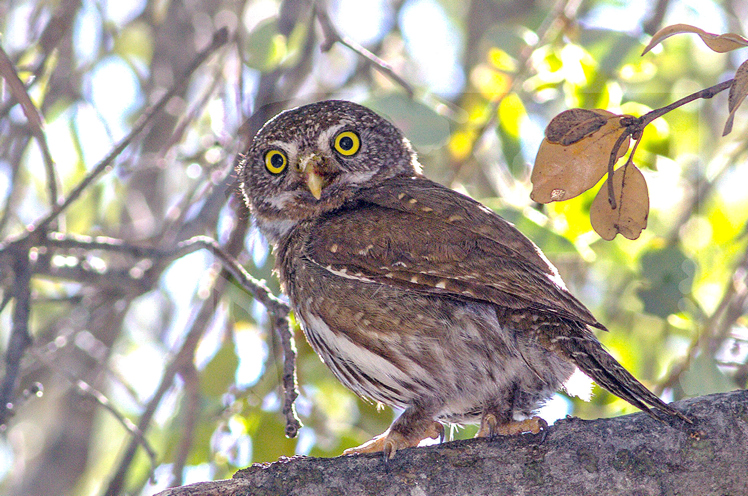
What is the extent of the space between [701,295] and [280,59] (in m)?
2.33

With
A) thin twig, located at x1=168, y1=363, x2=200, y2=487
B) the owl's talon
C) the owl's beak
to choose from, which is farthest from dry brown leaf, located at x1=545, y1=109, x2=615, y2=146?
thin twig, located at x1=168, y1=363, x2=200, y2=487

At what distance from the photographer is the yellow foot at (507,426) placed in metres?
2.44

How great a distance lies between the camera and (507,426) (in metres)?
2.57

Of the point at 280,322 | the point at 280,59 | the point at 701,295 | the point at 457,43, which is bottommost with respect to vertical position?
the point at 280,322

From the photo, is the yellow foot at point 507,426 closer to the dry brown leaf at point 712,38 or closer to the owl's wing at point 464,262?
the owl's wing at point 464,262

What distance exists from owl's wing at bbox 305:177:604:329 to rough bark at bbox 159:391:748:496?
35cm

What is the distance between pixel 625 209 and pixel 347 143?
1594 mm

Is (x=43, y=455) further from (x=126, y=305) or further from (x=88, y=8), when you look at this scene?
(x=88, y=8)

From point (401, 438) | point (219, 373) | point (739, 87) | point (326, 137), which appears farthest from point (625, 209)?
point (219, 373)

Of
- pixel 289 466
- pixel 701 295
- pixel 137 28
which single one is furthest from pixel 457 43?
pixel 289 466

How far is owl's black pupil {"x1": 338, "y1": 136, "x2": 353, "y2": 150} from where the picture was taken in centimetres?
347

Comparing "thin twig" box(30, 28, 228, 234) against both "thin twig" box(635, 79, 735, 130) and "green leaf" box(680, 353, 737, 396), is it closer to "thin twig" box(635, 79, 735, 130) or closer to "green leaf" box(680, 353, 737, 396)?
"thin twig" box(635, 79, 735, 130)

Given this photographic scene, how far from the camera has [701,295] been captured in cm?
383

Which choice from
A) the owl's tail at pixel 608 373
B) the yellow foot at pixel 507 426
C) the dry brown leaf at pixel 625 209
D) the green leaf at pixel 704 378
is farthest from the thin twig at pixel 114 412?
the green leaf at pixel 704 378
